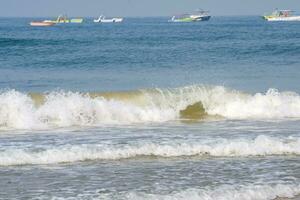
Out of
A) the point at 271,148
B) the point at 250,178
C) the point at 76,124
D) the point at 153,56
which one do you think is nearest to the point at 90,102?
the point at 76,124

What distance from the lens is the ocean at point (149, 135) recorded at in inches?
366

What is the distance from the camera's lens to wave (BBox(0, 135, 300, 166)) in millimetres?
11008

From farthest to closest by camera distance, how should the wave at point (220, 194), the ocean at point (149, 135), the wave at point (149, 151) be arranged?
the wave at point (149, 151), the ocean at point (149, 135), the wave at point (220, 194)

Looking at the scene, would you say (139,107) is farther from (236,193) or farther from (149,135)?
(236,193)

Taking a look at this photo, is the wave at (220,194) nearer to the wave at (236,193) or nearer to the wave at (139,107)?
the wave at (236,193)

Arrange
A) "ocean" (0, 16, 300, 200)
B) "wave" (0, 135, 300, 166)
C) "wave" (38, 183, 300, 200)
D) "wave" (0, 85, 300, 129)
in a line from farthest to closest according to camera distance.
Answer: "wave" (0, 85, 300, 129), "wave" (0, 135, 300, 166), "ocean" (0, 16, 300, 200), "wave" (38, 183, 300, 200)

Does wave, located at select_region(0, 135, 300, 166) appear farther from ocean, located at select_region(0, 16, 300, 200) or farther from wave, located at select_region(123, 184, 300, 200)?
wave, located at select_region(123, 184, 300, 200)

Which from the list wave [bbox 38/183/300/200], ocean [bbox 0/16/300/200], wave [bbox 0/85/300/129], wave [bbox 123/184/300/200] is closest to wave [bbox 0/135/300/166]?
ocean [bbox 0/16/300/200]

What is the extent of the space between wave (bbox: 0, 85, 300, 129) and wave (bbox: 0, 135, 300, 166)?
3.84 metres

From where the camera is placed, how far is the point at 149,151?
11641 millimetres

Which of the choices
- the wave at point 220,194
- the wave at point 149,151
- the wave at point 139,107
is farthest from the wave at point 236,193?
the wave at point 139,107

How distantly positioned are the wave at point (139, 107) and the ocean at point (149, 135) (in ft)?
0.10

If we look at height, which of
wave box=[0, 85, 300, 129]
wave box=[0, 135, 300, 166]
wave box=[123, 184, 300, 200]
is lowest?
wave box=[123, 184, 300, 200]

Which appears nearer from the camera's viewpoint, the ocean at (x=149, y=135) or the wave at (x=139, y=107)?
the ocean at (x=149, y=135)
